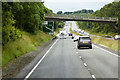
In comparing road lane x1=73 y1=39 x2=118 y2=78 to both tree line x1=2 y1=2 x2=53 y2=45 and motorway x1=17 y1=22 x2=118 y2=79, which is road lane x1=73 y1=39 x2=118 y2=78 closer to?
motorway x1=17 y1=22 x2=118 y2=79

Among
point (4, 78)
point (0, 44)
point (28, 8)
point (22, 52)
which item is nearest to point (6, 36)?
point (0, 44)

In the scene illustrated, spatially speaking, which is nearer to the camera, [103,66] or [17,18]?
[103,66]

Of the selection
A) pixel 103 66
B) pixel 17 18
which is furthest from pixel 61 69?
pixel 17 18

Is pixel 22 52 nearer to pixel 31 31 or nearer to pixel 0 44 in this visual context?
pixel 0 44

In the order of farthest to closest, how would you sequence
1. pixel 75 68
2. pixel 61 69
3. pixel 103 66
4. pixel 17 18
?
pixel 17 18 < pixel 103 66 < pixel 75 68 < pixel 61 69

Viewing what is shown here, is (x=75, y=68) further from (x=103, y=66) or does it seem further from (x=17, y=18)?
(x=17, y=18)

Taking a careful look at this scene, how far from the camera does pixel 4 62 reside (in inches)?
688

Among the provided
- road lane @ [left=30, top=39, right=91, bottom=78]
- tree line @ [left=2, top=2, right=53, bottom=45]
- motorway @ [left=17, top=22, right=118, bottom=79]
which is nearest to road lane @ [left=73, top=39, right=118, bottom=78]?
motorway @ [left=17, top=22, right=118, bottom=79]

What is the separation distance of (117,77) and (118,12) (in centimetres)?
10719

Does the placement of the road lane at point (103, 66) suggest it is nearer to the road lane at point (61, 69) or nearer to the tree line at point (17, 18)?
the road lane at point (61, 69)

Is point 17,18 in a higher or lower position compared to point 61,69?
higher

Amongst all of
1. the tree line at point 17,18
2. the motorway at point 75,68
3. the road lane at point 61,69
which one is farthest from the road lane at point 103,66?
the tree line at point 17,18

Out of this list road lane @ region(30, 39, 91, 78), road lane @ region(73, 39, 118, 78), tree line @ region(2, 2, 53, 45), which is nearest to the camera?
road lane @ region(30, 39, 91, 78)

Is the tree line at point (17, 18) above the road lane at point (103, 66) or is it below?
above
